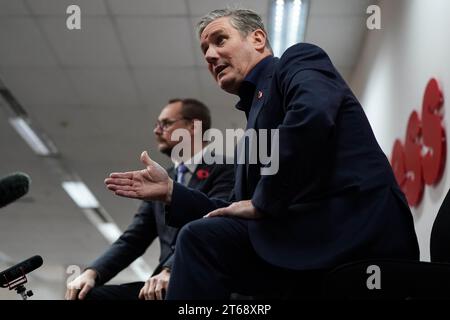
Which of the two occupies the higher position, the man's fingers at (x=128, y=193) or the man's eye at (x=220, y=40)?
the man's eye at (x=220, y=40)

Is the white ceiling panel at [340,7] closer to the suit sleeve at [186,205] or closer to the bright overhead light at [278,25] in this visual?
the bright overhead light at [278,25]

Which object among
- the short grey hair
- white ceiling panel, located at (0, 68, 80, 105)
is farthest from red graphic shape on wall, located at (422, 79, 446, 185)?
white ceiling panel, located at (0, 68, 80, 105)

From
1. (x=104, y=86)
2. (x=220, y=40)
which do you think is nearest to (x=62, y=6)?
(x=104, y=86)

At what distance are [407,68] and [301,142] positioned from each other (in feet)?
7.90

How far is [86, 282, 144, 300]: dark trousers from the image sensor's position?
199cm

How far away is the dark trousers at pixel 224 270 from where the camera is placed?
0.98 meters

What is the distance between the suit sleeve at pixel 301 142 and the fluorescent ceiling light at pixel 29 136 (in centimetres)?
556

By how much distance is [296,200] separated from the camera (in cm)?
108

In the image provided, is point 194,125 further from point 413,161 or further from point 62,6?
point 62,6

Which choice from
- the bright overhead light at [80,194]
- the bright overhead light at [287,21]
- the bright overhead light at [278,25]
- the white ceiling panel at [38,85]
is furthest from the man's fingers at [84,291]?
the bright overhead light at [80,194]

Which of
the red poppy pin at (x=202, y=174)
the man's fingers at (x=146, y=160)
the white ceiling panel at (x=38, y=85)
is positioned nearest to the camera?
the man's fingers at (x=146, y=160)

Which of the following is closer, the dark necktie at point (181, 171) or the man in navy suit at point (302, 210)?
the man in navy suit at point (302, 210)
